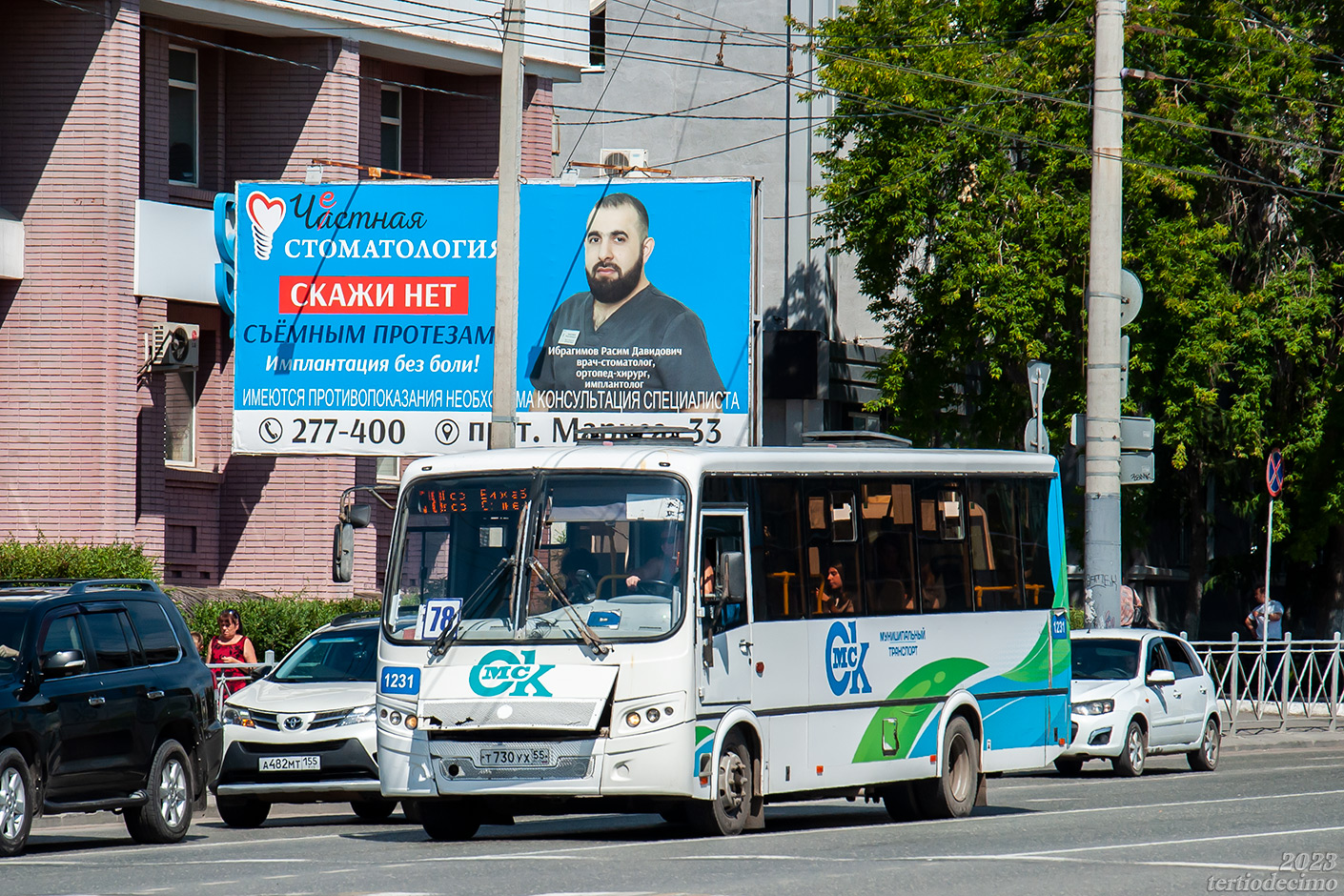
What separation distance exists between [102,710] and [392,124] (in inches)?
720

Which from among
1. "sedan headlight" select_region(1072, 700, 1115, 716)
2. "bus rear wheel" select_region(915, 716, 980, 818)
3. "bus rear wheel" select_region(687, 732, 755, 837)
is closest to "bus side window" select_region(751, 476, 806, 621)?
"bus rear wheel" select_region(687, 732, 755, 837)

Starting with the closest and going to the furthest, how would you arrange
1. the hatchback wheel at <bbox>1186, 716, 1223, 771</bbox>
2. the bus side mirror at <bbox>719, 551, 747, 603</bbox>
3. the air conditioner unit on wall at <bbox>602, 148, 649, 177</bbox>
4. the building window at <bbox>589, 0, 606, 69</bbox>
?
the bus side mirror at <bbox>719, 551, 747, 603</bbox>, the hatchback wheel at <bbox>1186, 716, 1223, 771</bbox>, the air conditioner unit on wall at <bbox>602, 148, 649, 177</bbox>, the building window at <bbox>589, 0, 606, 69</bbox>

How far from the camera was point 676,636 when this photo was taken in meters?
13.7

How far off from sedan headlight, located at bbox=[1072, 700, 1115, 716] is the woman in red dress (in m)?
8.43

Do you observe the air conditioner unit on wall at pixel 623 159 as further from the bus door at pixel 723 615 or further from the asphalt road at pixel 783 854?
the bus door at pixel 723 615

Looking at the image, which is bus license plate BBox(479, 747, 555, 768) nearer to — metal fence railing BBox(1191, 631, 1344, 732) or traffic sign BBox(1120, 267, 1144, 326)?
traffic sign BBox(1120, 267, 1144, 326)

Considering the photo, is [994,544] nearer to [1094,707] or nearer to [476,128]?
[1094,707]

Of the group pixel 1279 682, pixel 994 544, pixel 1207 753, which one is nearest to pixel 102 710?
pixel 994 544

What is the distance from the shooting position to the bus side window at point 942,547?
641 inches

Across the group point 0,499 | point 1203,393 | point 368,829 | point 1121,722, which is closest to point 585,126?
point 1203,393

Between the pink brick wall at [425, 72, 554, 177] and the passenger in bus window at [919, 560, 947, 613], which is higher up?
the pink brick wall at [425, 72, 554, 177]

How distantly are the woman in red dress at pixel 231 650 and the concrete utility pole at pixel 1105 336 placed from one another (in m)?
8.90

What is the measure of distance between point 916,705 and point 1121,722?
22.0 ft

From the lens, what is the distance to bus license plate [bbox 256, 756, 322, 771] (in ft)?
55.0
